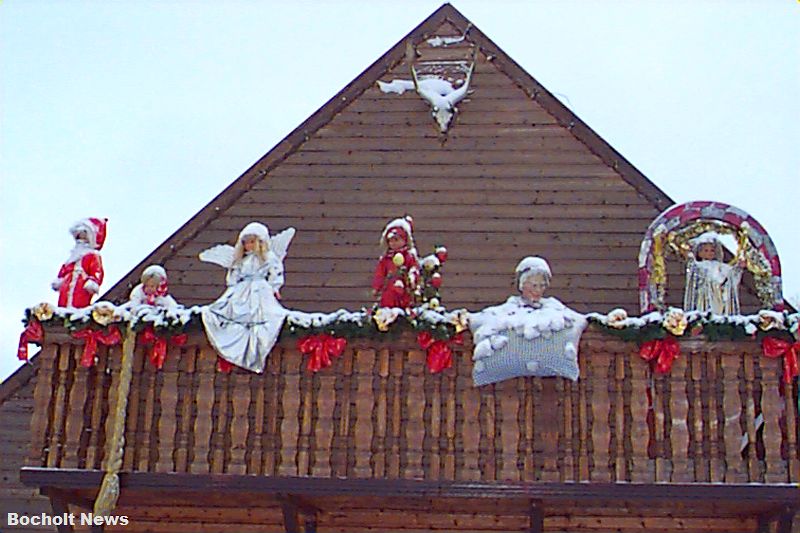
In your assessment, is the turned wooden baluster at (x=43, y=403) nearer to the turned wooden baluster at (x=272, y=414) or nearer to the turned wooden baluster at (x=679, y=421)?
the turned wooden baluster at (x=272, y=414)

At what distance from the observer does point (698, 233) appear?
413 inches

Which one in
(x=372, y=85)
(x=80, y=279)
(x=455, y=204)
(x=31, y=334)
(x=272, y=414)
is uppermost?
(x=372, y=85)

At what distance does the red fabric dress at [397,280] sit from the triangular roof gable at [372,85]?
136 inches

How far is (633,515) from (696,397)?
1977 millimetres

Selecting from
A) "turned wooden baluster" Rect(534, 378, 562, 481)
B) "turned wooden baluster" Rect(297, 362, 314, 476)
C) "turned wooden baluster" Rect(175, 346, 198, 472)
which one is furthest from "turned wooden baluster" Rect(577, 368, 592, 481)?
"turned wooden baluster" Rect(175, 346, 198, 472)

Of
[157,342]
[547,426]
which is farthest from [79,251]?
[547,426]

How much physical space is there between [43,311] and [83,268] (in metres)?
1.08

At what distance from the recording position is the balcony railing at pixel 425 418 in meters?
8.94

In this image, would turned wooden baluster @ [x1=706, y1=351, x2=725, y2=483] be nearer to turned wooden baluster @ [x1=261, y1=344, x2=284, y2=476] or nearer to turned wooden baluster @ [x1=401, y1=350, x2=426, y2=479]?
turned wooden baluster @ [x1=401, y1=350, x2=426, y2=479]

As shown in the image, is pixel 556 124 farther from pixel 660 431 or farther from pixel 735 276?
pixel 660 431

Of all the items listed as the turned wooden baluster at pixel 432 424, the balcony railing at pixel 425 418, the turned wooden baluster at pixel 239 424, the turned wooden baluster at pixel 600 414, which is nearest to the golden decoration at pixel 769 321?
the balcony railing at pixel 425 418

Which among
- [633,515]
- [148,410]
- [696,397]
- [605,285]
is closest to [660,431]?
[696,397]

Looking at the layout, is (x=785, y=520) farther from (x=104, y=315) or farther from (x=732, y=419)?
(x=104, y=315)

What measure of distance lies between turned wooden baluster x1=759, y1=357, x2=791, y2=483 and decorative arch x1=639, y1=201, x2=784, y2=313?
123 cm
